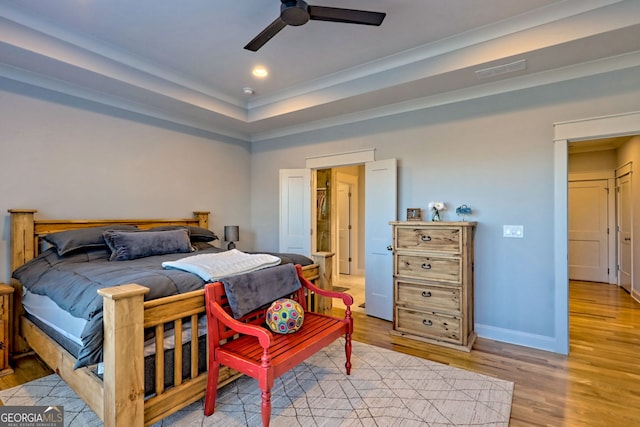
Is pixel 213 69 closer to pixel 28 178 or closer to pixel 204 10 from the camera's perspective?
pixel 204 10

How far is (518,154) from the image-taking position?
312 centimetres

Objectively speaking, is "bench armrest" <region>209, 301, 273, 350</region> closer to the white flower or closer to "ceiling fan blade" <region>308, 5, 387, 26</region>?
Result: "ceiling fan blade" <region>308, 5, 387, 26</region>

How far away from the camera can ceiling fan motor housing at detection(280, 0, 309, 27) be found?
1.99 m

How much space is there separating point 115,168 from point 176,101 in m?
1.04

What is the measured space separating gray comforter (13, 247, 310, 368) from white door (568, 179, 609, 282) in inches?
245

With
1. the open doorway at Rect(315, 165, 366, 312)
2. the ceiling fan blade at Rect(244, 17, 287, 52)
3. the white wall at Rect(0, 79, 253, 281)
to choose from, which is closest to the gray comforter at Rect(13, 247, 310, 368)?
the white wall at Rect(0, 79, 253, 281)

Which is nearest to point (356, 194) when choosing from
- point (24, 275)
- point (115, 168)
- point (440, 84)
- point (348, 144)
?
point (348, 144)

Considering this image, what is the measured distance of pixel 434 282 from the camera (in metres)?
3.12

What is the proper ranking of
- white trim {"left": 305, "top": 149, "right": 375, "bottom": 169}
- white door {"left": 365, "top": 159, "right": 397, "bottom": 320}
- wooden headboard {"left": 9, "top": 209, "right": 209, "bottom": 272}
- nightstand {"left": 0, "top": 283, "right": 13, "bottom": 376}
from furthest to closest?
white trim {"left": 305, "top": 149, "right": 375, "bottom": 169} < white door {"left": 365, "top": 159, "right": 397, "bottom": 320} < wooden headboard {"left": 9, "top": 209, "right": 209, "bottom": 272} < nightstand {"left": 0, "top": 283, "right": 13, "bottom": 376}

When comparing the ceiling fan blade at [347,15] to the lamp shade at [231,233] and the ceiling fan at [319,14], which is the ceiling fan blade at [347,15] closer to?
the ceiling fan at [319,14]

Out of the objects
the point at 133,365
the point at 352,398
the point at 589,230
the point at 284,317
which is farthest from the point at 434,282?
the point at 589,230

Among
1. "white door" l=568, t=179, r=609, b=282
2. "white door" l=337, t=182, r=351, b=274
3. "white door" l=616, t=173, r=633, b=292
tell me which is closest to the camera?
"white door" l=616, t=173, r=633, b=292

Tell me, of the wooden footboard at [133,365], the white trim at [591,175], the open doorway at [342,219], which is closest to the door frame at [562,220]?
the wooden footboard at [133,365]

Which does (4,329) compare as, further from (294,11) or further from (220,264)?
(294,11)
